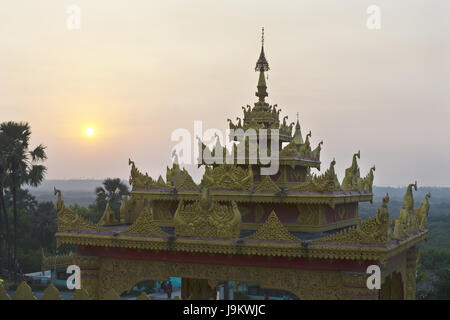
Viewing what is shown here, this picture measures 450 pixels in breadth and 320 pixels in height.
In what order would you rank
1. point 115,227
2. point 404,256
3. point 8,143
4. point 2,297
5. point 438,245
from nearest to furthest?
point 2,297, point 404,256, point 115,227, point 8,143, point 438,245

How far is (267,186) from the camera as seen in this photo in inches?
660

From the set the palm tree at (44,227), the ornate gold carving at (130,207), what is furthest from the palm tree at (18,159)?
the ornate gold carving at (130,207)

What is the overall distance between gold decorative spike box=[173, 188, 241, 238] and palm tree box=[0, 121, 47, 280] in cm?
2675

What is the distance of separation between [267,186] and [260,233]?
8.47ft

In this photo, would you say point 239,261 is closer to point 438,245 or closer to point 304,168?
point 304,168

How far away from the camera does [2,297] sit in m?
11.0

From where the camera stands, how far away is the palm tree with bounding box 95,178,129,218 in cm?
5038

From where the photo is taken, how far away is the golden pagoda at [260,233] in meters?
14.0

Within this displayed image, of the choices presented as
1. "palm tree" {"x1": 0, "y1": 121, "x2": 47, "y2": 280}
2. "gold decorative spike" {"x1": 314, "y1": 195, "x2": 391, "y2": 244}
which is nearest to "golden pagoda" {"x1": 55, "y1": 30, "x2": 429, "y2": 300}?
"gold decorative spike" {"x1": 314, "y1": 195, "x2": 391, "y2": 244}

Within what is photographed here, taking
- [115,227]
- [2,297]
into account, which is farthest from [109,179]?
[2,297]

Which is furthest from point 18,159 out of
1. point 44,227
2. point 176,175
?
point 176,175

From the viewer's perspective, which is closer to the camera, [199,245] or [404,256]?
[199,245]

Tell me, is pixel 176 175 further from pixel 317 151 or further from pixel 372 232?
pixel 372 232
